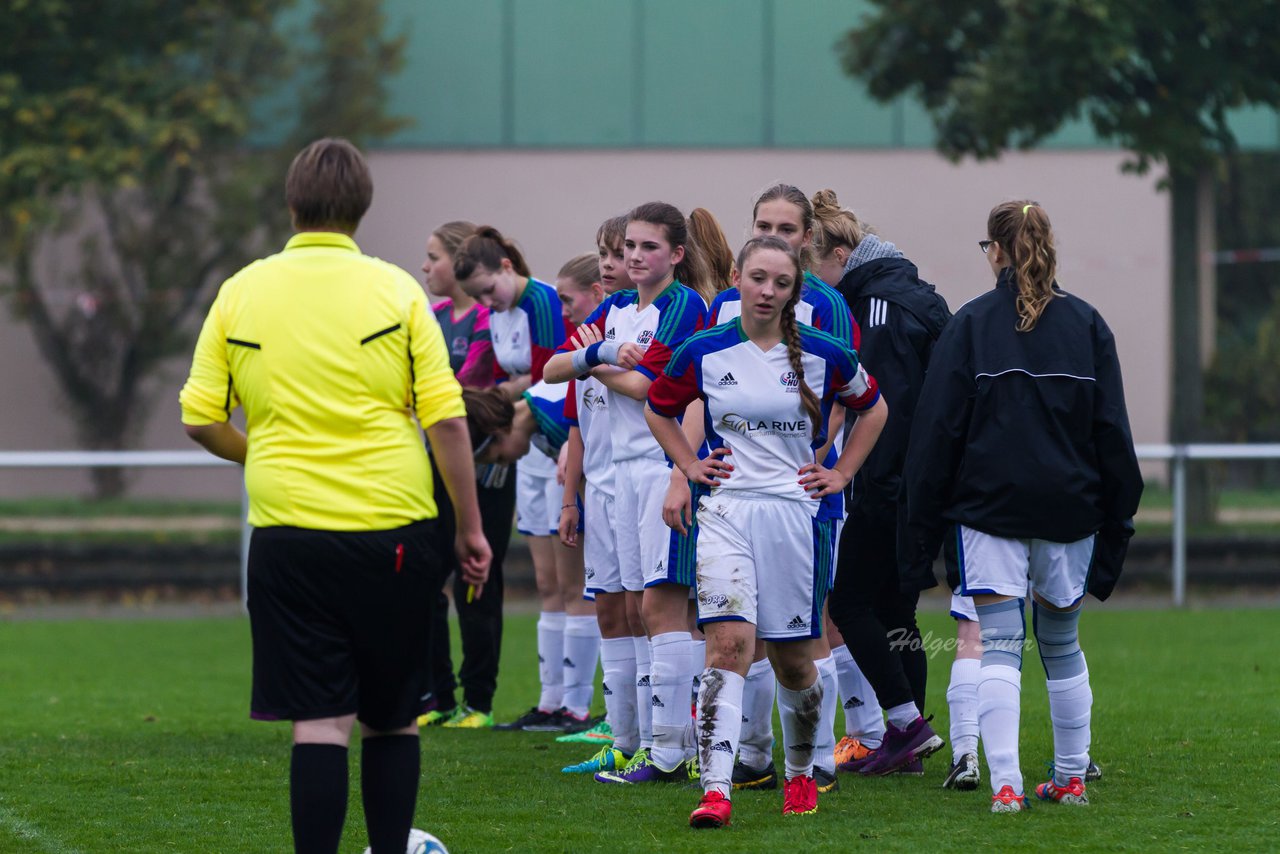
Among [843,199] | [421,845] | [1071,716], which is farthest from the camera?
[843,199]

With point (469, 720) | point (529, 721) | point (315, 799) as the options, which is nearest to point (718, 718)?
point (315, 799)

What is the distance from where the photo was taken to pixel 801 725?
17.7ft

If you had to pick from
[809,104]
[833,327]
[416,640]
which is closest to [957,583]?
[833,327]

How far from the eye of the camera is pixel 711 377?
5258mm

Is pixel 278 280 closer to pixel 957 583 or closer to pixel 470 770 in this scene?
pixel 957 583

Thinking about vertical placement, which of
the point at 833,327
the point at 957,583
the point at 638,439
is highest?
the point at 833,327

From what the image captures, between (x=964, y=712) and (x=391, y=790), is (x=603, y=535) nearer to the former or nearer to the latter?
(x=964, y=712)

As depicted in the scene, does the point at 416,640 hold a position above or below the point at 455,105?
below

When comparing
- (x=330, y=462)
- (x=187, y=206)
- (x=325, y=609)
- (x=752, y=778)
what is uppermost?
(x=187, y=206)

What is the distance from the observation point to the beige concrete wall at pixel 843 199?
22.9m

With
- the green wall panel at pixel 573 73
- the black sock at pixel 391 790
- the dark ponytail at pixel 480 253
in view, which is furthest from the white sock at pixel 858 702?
the green wall panel at pixel 573 73

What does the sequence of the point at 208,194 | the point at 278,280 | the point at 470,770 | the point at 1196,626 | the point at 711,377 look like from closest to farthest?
the point at 278,280 → the point at 711,377 → the point at 470,770 → the point at 1196,626 → the point at 208,194

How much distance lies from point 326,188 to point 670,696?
8.42 feet

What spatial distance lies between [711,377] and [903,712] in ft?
5.98
